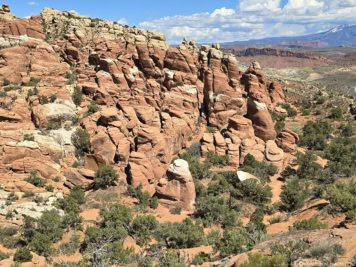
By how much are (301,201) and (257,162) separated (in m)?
9.12

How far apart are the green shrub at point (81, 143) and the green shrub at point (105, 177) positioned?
443 cm

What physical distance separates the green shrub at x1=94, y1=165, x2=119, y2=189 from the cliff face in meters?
0.92

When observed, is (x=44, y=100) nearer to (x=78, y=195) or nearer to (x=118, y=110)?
(x=118, y=110)

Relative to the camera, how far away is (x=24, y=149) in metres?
27.8

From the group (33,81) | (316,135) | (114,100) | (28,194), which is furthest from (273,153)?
(33,81)

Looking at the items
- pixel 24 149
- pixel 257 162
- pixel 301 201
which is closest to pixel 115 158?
pixel 24 149

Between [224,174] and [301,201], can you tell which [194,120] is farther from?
[301,201]

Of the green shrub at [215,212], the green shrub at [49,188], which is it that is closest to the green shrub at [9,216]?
the green shrub at [49,188]

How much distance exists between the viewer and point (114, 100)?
40.5 m

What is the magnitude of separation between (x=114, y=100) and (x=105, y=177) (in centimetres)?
1530

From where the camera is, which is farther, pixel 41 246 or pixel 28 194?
pixel 28 194

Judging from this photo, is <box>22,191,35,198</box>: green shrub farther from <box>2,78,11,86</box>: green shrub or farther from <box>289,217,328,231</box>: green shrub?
<box>289,217,328,231</box>: green shrub

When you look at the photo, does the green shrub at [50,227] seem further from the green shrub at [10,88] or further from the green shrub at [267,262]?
the green shrub at [10,88]

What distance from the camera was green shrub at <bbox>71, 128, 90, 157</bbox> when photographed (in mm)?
32188
